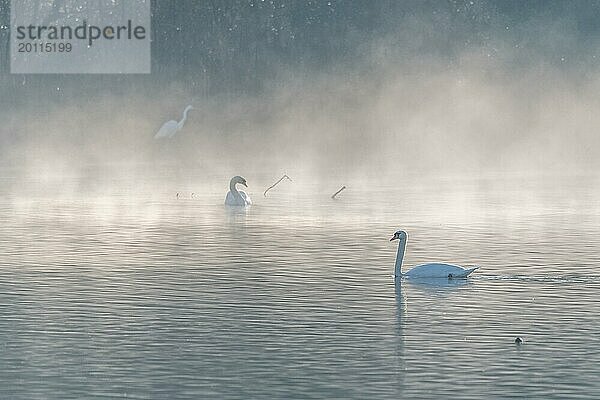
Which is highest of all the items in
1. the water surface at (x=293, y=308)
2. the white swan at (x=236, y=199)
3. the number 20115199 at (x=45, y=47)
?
the number 20115199 at (x=45, y=47)

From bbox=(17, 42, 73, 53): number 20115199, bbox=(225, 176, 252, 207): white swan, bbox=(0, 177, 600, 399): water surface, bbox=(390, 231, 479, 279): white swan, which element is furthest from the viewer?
bbox=(17, 42, 73, 53): number 20115199

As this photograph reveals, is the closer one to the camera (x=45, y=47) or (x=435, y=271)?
(x=435, y=271)

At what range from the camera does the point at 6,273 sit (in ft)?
126

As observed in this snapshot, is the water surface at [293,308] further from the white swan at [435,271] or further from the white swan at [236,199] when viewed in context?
the white swan at [236,199]

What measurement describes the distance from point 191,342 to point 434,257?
15.6 meters

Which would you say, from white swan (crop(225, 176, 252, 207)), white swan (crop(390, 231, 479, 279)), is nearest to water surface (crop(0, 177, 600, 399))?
white swan (crop(390, 231, 479, 279))

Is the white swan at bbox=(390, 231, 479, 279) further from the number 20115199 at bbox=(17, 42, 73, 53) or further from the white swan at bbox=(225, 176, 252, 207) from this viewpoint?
the number 20115199 at bbox=(17, 42, 73, 53)

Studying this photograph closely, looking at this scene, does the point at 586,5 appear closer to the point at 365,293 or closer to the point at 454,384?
the point at 365,293

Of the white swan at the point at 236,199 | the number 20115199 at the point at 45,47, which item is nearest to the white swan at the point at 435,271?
the white swan at the point at 236,199

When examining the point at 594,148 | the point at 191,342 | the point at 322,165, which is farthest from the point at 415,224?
the point at 594,148

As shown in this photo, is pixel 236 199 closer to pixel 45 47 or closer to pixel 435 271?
pixel 435 271

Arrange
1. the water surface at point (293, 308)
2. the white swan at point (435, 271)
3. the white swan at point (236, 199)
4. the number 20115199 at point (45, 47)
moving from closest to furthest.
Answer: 1. the water surface at point (293, 308)
2. the white swan at point (435, 271)
3. the white swan at point (236, 199)
4. the number 20115199 at point (45, 47)

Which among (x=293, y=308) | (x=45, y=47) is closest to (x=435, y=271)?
(x=293, y=308)

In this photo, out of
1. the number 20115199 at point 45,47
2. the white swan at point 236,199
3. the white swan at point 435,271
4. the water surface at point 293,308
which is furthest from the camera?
the number 20115199 at point 45,47
